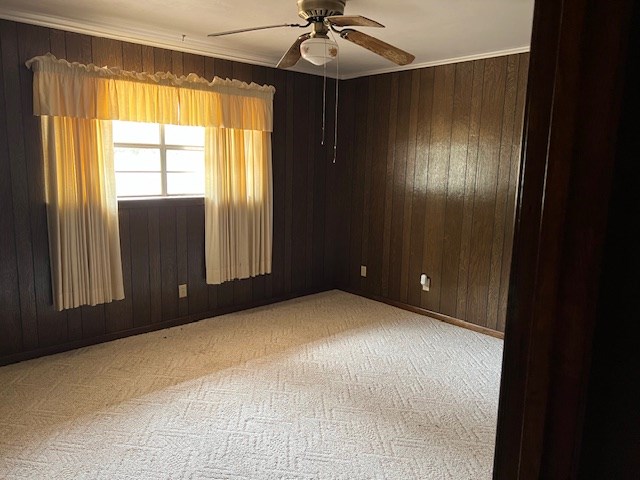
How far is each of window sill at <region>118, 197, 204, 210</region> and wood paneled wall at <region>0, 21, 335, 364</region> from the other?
0.01m

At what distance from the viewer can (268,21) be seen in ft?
10.4

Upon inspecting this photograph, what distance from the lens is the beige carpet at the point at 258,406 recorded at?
89.2 inches

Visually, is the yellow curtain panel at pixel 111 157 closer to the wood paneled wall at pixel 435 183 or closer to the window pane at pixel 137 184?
the window pane at pixel 137 184

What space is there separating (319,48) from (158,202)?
6.90ft

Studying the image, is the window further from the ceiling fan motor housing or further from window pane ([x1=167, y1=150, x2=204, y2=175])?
the ceiling fan motor housing

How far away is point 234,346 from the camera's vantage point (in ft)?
12.1

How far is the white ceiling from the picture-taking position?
2.82 m

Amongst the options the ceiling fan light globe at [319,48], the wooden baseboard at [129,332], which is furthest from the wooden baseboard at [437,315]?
the ceiling fan light globe at [319,48]

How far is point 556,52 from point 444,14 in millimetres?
2808

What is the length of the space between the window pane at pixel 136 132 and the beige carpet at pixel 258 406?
1.60 m

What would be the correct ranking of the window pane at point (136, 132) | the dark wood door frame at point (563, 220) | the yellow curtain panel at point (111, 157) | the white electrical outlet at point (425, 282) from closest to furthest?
the dark wood door frame at point (563, 220) → the yellow curtain panel at point (111, 157) → the window pane at point (136, 132) → the white electrical outlet at point (425, 282)

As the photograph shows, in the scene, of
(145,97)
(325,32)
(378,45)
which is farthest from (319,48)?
(145,97)

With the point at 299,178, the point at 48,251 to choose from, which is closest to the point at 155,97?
the point at 48,251

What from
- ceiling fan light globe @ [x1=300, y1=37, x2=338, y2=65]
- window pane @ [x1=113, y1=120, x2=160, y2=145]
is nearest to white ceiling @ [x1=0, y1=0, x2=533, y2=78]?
ceiling fan light globe @ [x1=300, y1=37, x2=338, y2=65]
